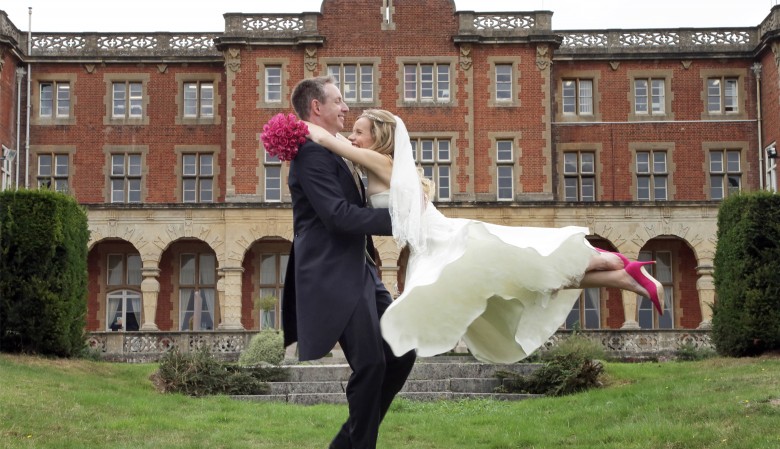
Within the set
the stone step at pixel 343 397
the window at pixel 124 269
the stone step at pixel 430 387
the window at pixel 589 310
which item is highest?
the window at pixel 124 269

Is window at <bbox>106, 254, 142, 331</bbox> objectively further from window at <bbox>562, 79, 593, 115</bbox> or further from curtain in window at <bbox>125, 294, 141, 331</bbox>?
window at <bbox>562, 79, 593, 115</bbox>

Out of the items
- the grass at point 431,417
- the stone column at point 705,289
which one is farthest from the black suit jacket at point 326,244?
the stone column at point 705,289

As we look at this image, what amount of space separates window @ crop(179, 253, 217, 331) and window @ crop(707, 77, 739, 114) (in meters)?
16.9

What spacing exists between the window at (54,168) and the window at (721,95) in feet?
68.9

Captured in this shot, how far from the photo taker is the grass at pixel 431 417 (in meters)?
11.0

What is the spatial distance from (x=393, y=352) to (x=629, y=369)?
12.8m

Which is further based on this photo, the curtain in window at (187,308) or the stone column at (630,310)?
the curtain in window at (187,308)

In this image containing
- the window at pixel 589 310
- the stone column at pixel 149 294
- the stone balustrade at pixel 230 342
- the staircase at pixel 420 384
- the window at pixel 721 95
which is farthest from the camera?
the window at pixel 721 95

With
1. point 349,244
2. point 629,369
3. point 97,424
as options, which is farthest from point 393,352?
point 629,369

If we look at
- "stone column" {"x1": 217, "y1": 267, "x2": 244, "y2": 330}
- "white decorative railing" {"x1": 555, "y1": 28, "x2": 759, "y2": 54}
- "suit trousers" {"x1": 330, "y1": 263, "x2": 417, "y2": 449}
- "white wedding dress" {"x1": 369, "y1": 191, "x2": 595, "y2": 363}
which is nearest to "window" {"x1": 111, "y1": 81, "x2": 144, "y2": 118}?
"stone column" {"x1": 217, "y1": 267, "x2": 244, "y2": 330}

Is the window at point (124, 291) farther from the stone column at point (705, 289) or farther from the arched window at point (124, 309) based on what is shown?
the stone column at point (705, 289)

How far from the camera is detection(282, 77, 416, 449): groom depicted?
6.68m

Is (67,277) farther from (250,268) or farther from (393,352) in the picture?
(250,268)

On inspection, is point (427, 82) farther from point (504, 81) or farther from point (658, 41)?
point (658, 41)
